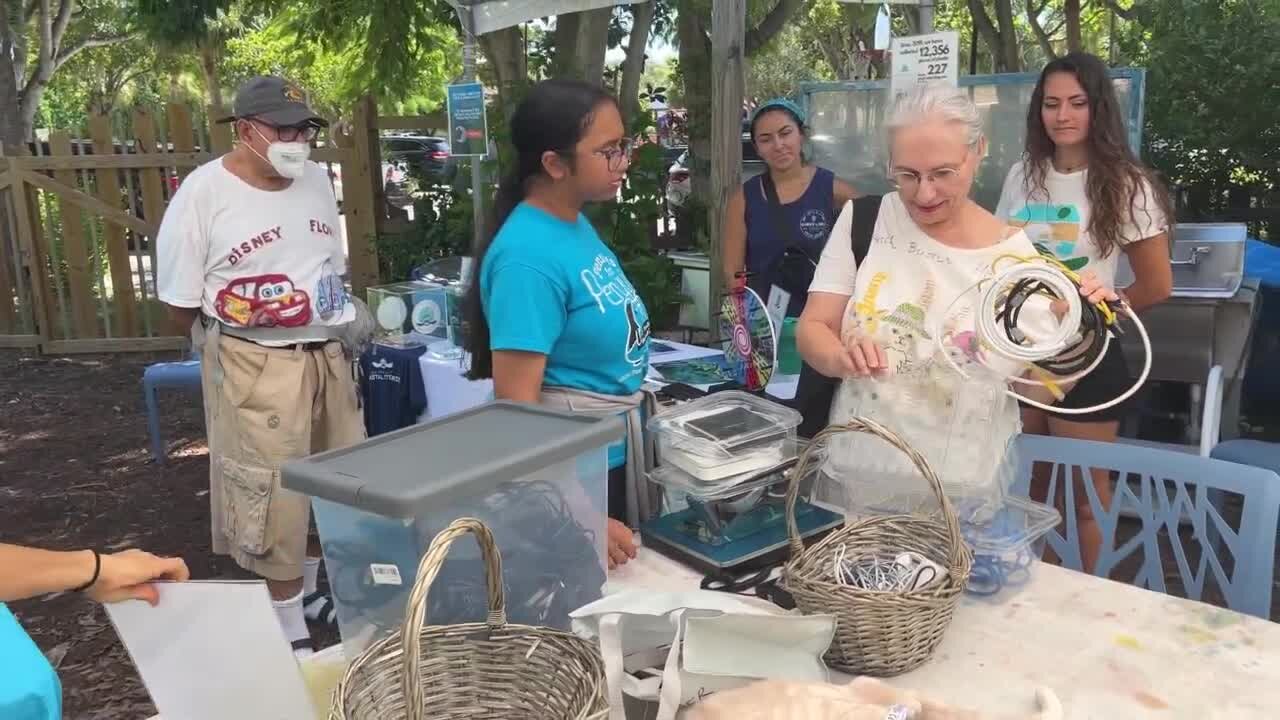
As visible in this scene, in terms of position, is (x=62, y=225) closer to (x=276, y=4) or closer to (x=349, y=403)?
(x=276, y=4)

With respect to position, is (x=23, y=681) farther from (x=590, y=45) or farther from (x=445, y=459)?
(x=590, y=45)

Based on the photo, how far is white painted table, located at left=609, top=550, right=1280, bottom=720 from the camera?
135cm

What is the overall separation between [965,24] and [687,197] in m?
15.6

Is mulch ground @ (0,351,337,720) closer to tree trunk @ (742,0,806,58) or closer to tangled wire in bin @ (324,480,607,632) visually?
tangled wire in bin @ (324,480,607,632)

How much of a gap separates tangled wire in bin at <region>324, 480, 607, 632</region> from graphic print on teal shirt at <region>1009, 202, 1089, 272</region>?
6.20 ft

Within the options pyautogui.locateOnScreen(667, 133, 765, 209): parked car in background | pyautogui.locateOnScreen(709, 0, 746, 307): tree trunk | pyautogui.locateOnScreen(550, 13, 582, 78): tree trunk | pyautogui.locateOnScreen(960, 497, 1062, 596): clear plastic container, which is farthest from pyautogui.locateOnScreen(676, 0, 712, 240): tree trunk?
pyautogui.locateOnScreen(960, 497, 1062, 596): clear plastic container

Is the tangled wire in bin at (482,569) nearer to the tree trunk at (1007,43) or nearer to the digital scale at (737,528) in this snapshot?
the digital scale at (737,528)

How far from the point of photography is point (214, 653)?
3.86 feet

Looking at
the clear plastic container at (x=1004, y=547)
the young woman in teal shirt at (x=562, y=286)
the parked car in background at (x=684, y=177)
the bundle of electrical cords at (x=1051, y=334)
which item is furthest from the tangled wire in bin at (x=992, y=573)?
the parked car in background at (x=684, y=177)

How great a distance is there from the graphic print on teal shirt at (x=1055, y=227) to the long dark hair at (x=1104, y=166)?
0.05 meters

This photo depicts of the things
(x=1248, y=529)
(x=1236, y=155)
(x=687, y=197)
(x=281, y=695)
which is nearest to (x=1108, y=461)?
(x=1248, y=529)

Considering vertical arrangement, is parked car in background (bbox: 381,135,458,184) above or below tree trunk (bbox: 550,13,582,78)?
below

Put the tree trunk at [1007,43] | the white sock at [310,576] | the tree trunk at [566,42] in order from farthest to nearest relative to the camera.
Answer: the tree trunk at [1007,43]
the tree trunk at [566,42]
the white sock at [310,576]

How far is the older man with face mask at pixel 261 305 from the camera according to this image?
2834 mm
